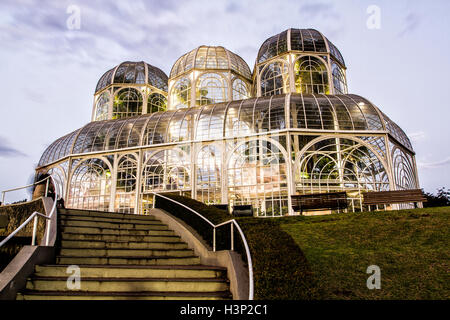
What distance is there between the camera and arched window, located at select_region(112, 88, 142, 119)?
92.4 feet

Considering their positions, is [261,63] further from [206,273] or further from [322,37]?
[206,273]

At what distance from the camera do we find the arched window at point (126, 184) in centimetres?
1875

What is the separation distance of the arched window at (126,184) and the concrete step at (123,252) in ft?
38.1

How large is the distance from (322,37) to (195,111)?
1258cm

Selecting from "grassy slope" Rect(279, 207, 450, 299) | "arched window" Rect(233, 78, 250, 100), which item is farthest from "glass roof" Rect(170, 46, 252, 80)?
"grassy slope" Rect(279, 207, 450, 299)

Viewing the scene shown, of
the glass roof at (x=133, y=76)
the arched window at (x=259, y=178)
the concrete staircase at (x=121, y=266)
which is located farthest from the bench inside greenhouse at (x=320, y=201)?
the glass roof at (x=133, y=76)

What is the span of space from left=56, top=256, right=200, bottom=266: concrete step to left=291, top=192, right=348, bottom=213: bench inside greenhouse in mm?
6862

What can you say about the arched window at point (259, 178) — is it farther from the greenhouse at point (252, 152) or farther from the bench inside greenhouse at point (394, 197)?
the bench inside greenhouse at point (394, 197)

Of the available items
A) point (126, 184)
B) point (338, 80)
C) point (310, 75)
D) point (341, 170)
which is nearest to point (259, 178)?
point (341, 170)

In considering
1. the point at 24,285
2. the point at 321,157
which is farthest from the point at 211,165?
the point at 24,285

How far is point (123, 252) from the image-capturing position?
7.29 meters

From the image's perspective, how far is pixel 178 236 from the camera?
9023 millimetres

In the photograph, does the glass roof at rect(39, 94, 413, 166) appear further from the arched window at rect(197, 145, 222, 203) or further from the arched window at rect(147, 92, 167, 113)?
the arched window at rect(147, 92, 167, 113)
